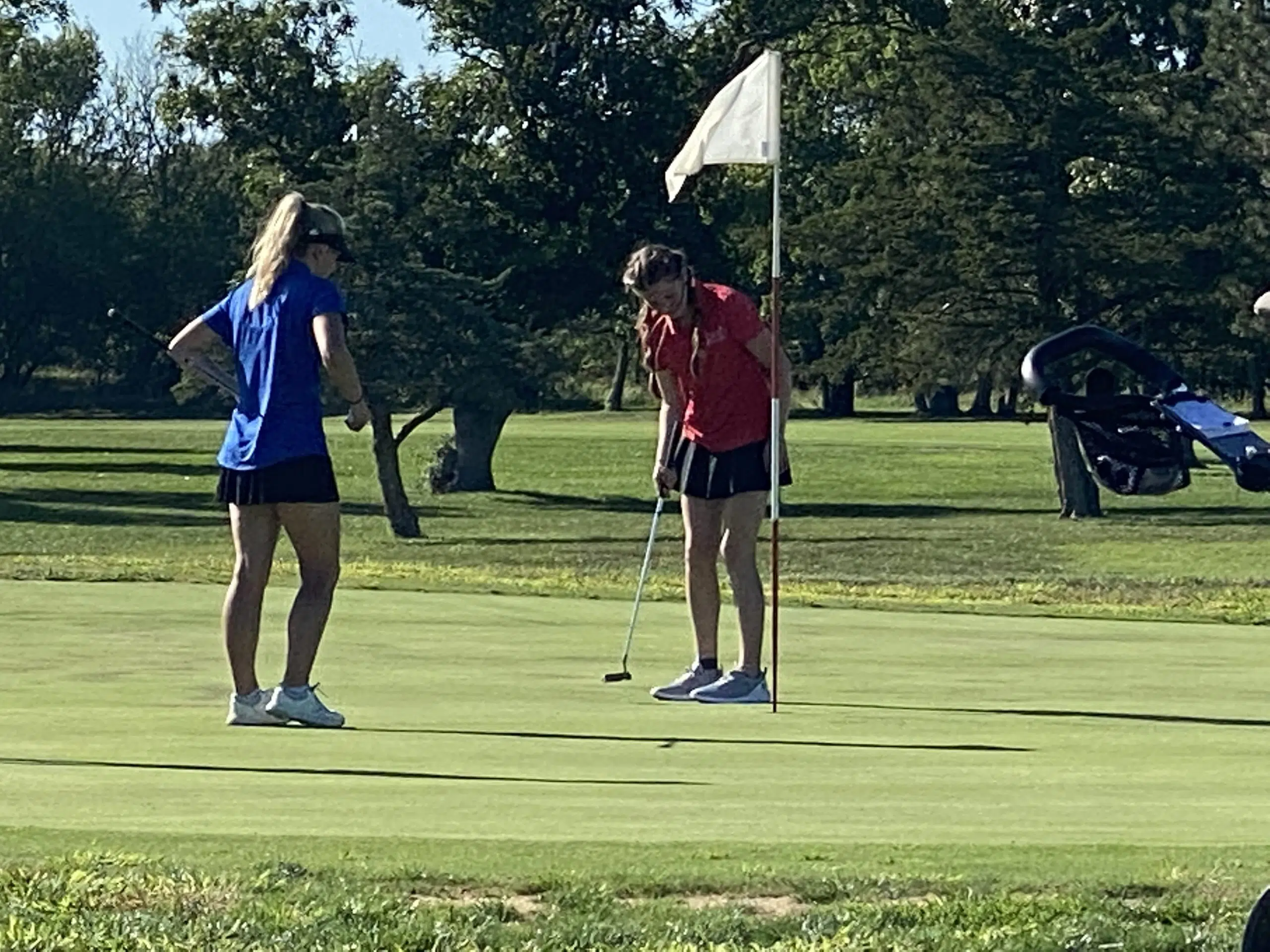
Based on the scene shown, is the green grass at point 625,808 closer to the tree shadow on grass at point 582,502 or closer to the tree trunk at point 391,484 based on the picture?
the tree trunk at point 391,484

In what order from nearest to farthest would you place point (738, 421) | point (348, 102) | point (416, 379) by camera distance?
point (738, 421) → point (416, 379) → point (348, 102)

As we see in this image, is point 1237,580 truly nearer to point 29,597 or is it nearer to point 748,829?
point 29,597

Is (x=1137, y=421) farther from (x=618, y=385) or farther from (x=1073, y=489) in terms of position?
(x=618, y=385)

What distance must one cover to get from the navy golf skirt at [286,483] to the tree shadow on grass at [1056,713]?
1.66m

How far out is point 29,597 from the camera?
12.5m

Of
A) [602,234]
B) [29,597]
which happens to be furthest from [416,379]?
[29,597]

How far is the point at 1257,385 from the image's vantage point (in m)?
62.6

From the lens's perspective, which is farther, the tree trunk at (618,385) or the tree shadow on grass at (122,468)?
the tree trunk at (618,385)

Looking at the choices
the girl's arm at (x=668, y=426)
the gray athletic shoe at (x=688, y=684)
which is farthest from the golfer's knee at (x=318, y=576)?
the girl's arm at (x=668, y=426)

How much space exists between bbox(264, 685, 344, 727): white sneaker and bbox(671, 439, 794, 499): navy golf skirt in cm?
197

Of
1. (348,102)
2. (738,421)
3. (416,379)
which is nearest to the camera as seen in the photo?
(738,421)

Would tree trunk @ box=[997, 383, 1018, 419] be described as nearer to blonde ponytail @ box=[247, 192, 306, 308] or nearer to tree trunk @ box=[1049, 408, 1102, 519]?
tree trunk @ box=[1049, 408, 1102, 519]

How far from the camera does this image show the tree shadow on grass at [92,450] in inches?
2470

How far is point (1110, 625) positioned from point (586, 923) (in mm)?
7169
